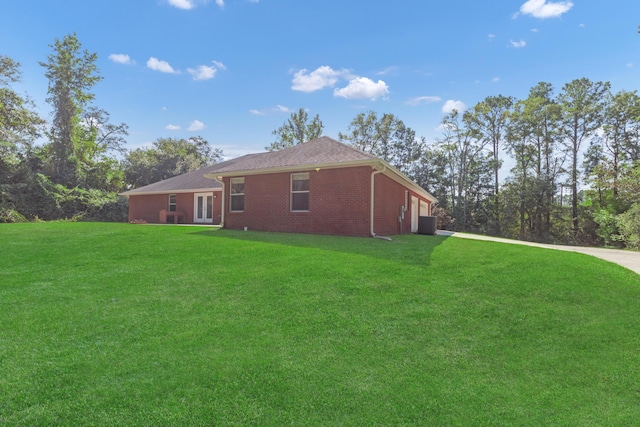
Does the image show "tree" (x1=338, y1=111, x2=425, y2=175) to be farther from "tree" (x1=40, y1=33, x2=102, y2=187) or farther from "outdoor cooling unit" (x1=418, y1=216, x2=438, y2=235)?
"tree" (x1=40, y1=33, x2=102, y2=187)

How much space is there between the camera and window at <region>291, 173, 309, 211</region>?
11852mm

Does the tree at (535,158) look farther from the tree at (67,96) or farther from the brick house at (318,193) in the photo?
the tree at (67,96)

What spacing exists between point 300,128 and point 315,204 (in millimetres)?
27488

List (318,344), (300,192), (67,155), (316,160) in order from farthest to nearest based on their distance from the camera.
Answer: (67,155) < (300,192) < (316,160) < (318,344)

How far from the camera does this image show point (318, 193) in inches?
452

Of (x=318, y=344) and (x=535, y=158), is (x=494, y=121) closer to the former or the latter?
(x=535, y=158)

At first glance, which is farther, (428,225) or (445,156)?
(445,156)

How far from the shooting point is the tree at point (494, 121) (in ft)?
104

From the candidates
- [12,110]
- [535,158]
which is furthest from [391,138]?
[12,110]

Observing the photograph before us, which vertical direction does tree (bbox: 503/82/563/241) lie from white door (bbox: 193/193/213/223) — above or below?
above

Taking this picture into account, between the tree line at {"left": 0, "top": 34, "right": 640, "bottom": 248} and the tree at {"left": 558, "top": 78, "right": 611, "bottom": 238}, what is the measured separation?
0.08m

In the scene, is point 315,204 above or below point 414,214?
above

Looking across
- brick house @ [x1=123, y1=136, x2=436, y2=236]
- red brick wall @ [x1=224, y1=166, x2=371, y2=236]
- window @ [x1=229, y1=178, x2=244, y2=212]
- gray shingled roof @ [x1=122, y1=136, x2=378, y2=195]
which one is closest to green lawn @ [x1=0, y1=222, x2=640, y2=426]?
red brick wall @ [x1=224, y1=166, x2=371, y2=236]

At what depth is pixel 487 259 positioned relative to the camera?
6859 mm
